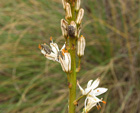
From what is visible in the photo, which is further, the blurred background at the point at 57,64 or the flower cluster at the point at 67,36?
the blurred background at the point at 57,64

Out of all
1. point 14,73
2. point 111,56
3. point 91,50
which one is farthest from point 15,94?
point 111,56

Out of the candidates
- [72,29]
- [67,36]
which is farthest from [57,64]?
[72,29]

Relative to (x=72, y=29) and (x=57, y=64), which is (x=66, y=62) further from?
(x=57, y=64)

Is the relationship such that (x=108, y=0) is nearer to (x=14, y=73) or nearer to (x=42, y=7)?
(x=42, y=7)

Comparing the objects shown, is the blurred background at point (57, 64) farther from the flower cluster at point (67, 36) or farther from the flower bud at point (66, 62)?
the flower bud at point (66, 62)

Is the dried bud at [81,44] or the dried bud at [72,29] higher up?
the dried bud at [72,29]

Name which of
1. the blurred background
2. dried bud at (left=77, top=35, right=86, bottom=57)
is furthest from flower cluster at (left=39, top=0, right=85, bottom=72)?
the blurred background

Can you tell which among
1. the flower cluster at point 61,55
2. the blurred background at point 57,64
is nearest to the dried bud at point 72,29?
the flower cluster at point 61,55

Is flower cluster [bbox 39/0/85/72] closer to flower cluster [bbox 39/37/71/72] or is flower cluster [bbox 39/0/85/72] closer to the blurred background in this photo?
flower cluster [bbox 39/37/71/72]

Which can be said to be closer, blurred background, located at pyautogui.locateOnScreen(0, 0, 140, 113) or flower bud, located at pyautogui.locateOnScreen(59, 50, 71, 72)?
flower bud, located at pyautogui.locateOnScreen(59, 50, 71, 72)
